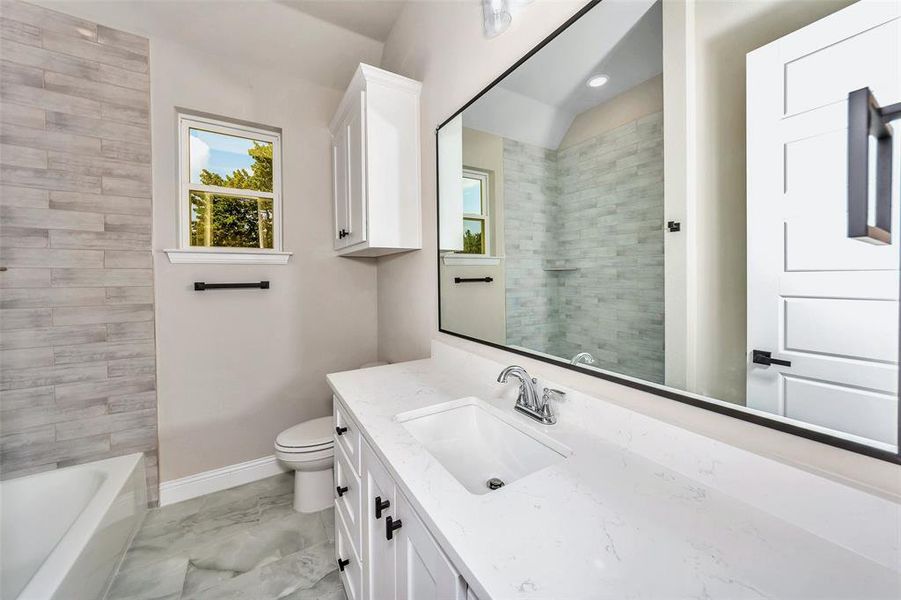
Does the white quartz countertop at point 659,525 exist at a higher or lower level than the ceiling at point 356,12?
lower

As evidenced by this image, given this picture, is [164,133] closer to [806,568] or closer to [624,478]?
[624,478]

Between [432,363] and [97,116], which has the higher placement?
[97,116]

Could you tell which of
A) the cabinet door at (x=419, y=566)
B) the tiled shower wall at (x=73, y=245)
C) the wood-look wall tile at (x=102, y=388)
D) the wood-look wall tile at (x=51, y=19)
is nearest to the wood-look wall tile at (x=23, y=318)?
→ the tiled shower wall at (x=73, y=245)

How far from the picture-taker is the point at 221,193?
2193 millimetres

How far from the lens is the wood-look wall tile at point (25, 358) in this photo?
164cm

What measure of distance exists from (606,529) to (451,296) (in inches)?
46.1

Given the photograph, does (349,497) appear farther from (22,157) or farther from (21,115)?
(21,115)

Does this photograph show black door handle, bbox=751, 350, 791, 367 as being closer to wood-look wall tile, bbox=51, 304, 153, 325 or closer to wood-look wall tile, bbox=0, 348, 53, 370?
wood-look wall tile, bbox=51, 304, 153, 325

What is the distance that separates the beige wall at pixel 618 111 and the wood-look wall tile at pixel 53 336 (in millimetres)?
2432

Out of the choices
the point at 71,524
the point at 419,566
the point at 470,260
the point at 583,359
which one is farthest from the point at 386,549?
the point at 71,524

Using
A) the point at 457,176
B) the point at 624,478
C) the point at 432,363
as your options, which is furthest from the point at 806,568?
the point at 457,176

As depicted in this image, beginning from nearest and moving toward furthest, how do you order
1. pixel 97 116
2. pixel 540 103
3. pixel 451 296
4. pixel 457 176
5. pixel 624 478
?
pixel 624 478
pixel 540 103
pixel 457 176
pixel 451 296
pixel 97 116

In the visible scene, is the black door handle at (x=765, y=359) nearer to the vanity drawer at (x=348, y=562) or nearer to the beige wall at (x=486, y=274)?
the beige wall at (x=486, y=274)

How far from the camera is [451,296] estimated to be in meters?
1.65
